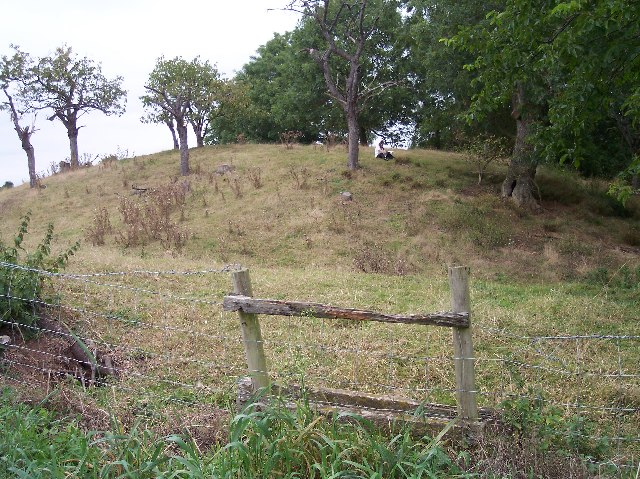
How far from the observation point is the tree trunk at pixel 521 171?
60.4 feet

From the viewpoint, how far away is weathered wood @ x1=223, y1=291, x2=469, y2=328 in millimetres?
3766

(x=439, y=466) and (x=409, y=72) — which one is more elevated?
(x=409, y=72)

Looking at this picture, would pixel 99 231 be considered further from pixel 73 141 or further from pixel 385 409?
pixel 73 141

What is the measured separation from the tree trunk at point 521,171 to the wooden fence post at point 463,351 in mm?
15196

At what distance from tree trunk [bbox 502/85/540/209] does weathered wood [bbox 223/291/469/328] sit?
15.3 metres

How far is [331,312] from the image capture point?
157 inches

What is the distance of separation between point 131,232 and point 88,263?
5955 mm

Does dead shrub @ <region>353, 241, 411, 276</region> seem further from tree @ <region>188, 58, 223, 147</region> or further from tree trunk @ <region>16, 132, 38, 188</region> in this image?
tree trunk @ <region>16, 132, 38, 188</region>

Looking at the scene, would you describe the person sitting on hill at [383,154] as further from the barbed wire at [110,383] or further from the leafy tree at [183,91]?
the barbed wire at [110,383]

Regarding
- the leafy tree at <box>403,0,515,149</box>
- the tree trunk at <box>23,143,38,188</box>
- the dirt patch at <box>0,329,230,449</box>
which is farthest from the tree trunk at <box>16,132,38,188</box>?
the dirt patch at <box>0,329,230,449</box>

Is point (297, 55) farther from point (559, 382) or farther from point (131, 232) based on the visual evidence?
point (559, 382)

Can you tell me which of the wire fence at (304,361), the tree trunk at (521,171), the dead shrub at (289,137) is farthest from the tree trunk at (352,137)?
the wire fence at (304,361)

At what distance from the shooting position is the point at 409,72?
25.4 meters

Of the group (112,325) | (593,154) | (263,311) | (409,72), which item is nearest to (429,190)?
(593,154)
